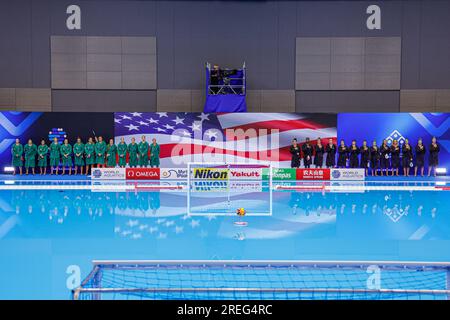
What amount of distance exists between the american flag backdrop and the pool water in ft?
18.4

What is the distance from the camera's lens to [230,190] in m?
19.0

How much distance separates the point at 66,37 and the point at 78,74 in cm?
213

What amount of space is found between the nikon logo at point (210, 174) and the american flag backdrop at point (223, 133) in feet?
7.53

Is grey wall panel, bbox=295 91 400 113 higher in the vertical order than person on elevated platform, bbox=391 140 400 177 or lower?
higher

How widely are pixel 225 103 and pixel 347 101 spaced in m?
7.33

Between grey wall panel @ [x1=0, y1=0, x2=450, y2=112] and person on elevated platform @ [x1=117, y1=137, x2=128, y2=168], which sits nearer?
person on elevated platform @ [x1=117, y1=137, x2=128, y2=168]

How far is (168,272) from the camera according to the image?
22.3 ft

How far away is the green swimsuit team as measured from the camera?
23.8 metres

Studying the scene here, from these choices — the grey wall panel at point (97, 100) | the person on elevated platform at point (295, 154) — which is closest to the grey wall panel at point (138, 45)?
the grey wall panel at point (97, 100)

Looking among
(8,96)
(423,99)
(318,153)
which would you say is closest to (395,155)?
(318,153)

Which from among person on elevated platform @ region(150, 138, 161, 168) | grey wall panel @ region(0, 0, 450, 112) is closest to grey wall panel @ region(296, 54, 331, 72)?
grey wall panel @ region(0, 0, 450, 112)

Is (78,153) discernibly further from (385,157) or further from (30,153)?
(385,157)

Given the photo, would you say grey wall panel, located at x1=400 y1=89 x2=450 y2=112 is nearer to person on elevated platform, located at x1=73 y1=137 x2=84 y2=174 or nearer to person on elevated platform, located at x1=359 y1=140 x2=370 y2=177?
person on elevated platform, located at x1=359 y1=140 x2=370 y2=177
